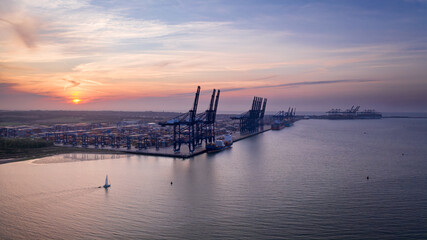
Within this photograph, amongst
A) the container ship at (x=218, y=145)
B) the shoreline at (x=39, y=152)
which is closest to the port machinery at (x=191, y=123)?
the container ship at (x=218, y=145)

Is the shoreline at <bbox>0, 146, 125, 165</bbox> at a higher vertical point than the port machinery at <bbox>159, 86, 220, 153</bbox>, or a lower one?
lower

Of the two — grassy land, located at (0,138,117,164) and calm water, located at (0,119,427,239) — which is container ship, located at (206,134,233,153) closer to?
calm water, located at (0,119,427,239)

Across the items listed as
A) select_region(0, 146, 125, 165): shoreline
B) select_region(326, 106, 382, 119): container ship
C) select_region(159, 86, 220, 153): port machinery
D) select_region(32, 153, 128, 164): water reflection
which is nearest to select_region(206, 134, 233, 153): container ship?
select_region(159, 86, 220, 153): port machinery

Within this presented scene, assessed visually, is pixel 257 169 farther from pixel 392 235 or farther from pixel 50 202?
pixel 50 202

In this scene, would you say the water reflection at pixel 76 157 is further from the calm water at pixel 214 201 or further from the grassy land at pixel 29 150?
the grassy land at pixel 29 150

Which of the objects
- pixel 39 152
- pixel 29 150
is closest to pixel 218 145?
pixel 39 152

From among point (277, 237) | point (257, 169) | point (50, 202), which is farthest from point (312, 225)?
point (50, 202)

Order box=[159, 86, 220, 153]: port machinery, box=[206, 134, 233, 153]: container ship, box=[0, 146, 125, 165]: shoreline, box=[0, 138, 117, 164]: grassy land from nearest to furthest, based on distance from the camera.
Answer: box=[0, 146, 125, 165]: shoreline < box=[0, 138, 117, 164]: grassy land < box=[159, 86, 220, 153]: port machinery < box=[206, 134, 233, 153]: container ship
